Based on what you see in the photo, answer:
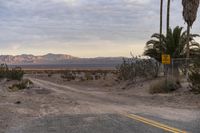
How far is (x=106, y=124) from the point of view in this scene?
15.7 meters

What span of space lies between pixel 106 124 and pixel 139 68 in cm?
2908

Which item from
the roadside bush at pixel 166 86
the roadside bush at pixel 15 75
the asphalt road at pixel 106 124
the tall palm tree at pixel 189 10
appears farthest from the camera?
Answer: the roadside bush at pixel 15 75

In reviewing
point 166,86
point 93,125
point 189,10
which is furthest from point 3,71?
point 93,125

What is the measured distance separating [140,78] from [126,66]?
Answer: 450cm

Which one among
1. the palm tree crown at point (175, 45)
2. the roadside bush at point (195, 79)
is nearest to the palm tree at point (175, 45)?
the palm tree crown at point (175, 45)

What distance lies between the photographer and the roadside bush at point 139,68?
1639 inches

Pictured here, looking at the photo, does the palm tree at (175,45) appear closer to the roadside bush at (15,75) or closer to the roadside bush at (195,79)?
the roadside bush at (195,79)

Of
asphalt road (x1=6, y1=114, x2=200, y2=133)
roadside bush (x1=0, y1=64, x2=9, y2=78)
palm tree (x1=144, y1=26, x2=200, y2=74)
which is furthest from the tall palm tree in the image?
roadside bush (x1=0, y1=64, x2=9, y2=78)

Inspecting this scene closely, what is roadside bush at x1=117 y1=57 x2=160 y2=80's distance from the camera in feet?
137

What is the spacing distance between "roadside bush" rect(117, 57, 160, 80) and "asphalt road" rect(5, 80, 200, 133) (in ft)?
75.6

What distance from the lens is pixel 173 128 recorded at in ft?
46.6

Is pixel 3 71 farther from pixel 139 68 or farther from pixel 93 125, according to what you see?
pixel 93 125

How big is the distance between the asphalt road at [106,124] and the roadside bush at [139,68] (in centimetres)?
2305

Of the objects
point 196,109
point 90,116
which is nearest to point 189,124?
point 90,116
